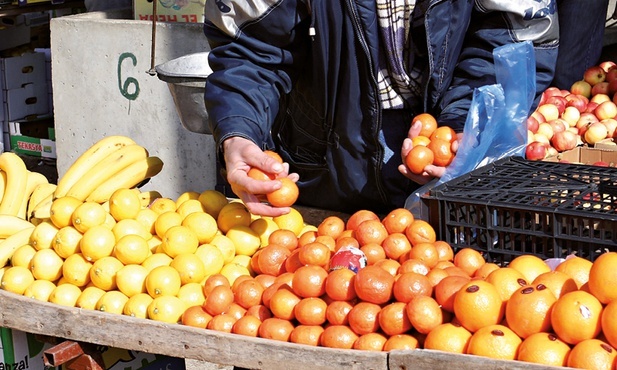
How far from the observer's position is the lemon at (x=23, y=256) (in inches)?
117

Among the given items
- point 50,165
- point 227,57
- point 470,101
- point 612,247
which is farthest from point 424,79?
point 50,165

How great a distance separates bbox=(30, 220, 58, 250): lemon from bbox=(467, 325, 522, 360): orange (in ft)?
5.02

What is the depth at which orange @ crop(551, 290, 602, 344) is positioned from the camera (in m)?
2.02

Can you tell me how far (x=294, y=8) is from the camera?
3000 millimetres

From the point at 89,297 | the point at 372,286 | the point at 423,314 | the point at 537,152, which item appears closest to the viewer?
the point at 423,314

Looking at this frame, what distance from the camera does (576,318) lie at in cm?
202

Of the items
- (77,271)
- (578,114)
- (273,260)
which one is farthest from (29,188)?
(578,114)

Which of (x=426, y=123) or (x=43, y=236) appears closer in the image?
(x=426, y=123)

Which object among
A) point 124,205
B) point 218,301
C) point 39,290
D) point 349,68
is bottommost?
point 39,290

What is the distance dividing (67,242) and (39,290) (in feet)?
0.61

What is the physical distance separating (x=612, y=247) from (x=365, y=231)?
2.27 ft

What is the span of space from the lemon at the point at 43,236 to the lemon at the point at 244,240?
0.59m

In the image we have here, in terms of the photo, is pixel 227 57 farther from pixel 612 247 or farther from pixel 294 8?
pixel 612 247

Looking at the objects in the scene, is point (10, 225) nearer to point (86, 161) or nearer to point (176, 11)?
point (86, 161)
